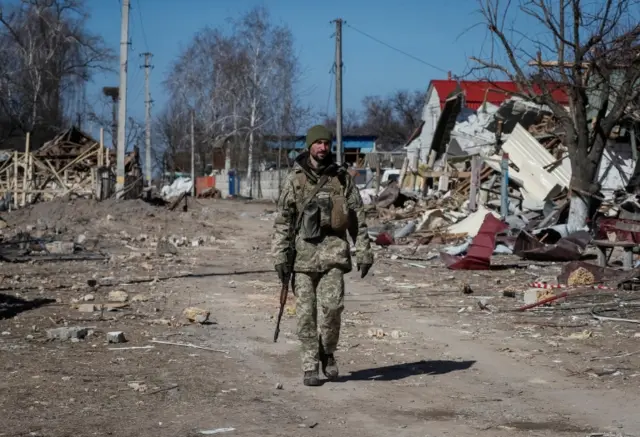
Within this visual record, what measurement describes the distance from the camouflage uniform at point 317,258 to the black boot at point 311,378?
0.03 metres

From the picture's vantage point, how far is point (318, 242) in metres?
6.96

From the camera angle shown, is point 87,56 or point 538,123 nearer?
point 538,123

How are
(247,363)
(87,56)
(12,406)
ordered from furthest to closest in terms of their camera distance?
(87,56) < (247,363) < (12,406)

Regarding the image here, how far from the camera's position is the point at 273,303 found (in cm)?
1173

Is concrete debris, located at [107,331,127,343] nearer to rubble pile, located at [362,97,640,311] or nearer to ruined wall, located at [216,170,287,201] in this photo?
rubble pile, located at [362,97,640,311]

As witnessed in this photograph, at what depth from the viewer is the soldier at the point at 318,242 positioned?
6.90 metres

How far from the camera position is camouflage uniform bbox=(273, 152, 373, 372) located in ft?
22.6

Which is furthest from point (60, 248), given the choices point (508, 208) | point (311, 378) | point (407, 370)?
point (311, 378)

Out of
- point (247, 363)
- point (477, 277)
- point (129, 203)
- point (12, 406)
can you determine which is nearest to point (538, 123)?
point (129, 203)

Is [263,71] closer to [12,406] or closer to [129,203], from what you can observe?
[129,203]

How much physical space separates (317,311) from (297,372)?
2.06 ft

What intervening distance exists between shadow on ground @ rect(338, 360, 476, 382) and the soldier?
13.3 inches

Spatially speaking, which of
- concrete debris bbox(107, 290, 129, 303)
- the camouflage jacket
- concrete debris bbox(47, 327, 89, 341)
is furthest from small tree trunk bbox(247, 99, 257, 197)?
the camouflage jacket

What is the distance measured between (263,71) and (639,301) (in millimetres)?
54520
